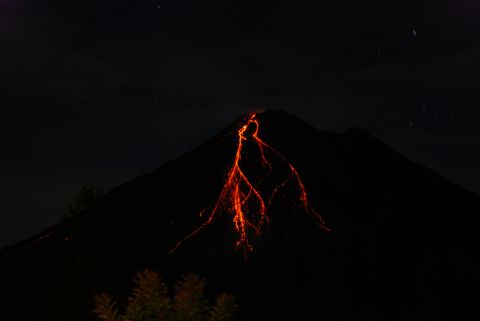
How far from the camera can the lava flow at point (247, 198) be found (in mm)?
72275

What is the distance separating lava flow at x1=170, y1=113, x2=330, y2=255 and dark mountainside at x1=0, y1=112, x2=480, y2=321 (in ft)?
3.40

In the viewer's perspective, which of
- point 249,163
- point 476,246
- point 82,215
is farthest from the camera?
point 249,163

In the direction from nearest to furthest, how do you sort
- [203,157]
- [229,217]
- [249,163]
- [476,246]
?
[229,217] < [476,246] < [249,163] < [203,157]

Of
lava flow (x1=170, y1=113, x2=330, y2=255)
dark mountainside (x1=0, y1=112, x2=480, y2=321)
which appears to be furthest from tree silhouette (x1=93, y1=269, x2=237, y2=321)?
lava flow (x1=170, y1=113, x2=330, y2=255)

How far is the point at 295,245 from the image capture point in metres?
33.8

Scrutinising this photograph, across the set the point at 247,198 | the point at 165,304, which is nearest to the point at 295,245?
the point at 165,304

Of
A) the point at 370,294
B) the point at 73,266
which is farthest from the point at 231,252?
the point at 73,266

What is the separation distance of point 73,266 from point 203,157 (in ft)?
229

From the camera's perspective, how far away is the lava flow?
72275 mm

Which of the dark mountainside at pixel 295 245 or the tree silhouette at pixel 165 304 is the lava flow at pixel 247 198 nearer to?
the dark mountainside at pixel 295 245

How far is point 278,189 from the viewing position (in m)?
83.3

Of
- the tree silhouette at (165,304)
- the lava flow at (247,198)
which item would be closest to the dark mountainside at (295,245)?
the lava flow at (247,198)

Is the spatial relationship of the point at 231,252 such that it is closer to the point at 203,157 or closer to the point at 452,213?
the point at 203,157

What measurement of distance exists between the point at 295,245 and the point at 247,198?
43288mm
